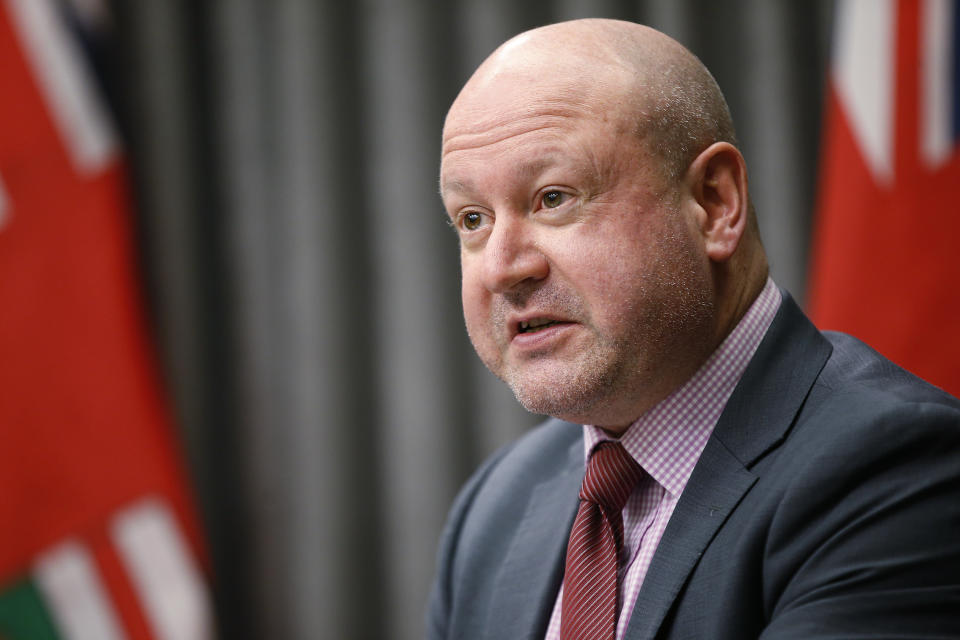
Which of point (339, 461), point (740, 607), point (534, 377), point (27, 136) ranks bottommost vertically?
point (339, 461)

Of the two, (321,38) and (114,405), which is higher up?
(321,38)

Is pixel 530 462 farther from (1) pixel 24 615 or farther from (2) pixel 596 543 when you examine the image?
(1) pixel 24 615

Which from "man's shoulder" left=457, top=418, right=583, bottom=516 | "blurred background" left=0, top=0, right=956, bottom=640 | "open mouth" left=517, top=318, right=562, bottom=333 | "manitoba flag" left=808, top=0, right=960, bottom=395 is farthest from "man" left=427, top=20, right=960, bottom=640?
"blurred background" left=0, top=0, right=956, bottom=640

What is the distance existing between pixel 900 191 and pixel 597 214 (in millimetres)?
1224

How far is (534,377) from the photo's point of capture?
1.11 meters

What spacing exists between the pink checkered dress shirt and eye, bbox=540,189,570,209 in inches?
10.2

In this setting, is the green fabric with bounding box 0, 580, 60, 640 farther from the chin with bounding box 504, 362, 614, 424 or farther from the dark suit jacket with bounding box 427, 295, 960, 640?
the chin with bounding box 504, 362, 614, 424

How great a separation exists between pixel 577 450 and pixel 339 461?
5.21 feet

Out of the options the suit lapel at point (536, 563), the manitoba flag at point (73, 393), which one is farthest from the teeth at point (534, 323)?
the manitoba flag at point (73, 393)

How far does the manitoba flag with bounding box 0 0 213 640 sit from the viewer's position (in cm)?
236

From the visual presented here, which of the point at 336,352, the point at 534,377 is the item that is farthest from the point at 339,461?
the point at 534,377

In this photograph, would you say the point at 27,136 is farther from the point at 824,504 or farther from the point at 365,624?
the point at 824,504

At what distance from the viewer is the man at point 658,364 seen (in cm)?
93

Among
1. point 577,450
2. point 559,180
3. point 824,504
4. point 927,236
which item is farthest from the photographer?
point 927,236
